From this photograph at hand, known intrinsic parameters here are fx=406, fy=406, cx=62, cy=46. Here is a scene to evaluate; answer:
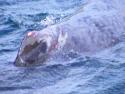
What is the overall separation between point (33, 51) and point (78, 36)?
37.1 inches

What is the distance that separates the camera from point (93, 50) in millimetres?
6031

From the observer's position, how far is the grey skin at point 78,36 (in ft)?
17.7

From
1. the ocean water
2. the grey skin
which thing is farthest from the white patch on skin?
the ocean water

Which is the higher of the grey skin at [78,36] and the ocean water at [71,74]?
the grey skin at [78,36]

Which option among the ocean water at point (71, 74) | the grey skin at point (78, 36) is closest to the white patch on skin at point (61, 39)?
the grey skin at point (78, 36)

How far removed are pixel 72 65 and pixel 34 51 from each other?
0.59m

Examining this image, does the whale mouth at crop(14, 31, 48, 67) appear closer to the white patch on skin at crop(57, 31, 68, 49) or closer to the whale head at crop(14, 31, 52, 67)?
the whale head at crop(14, 31, 52, 67)

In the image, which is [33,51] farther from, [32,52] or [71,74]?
[71,74]

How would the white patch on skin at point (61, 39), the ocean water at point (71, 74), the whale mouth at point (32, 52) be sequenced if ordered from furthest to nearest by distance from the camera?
the white patch on skin at point (61, 39)
the whale mouth at point (32, 52)
the ocean water at point (71, 74)

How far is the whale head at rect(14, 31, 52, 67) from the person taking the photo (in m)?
5.36

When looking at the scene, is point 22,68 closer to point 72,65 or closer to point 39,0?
point 72,65

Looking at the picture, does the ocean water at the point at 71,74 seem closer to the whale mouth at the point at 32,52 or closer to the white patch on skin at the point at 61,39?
the whale mouth at the point at 32,52

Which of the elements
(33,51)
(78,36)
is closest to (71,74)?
(33,51)

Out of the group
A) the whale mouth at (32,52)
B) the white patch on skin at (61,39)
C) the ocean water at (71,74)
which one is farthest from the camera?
the white patch on skin at (61,39)
